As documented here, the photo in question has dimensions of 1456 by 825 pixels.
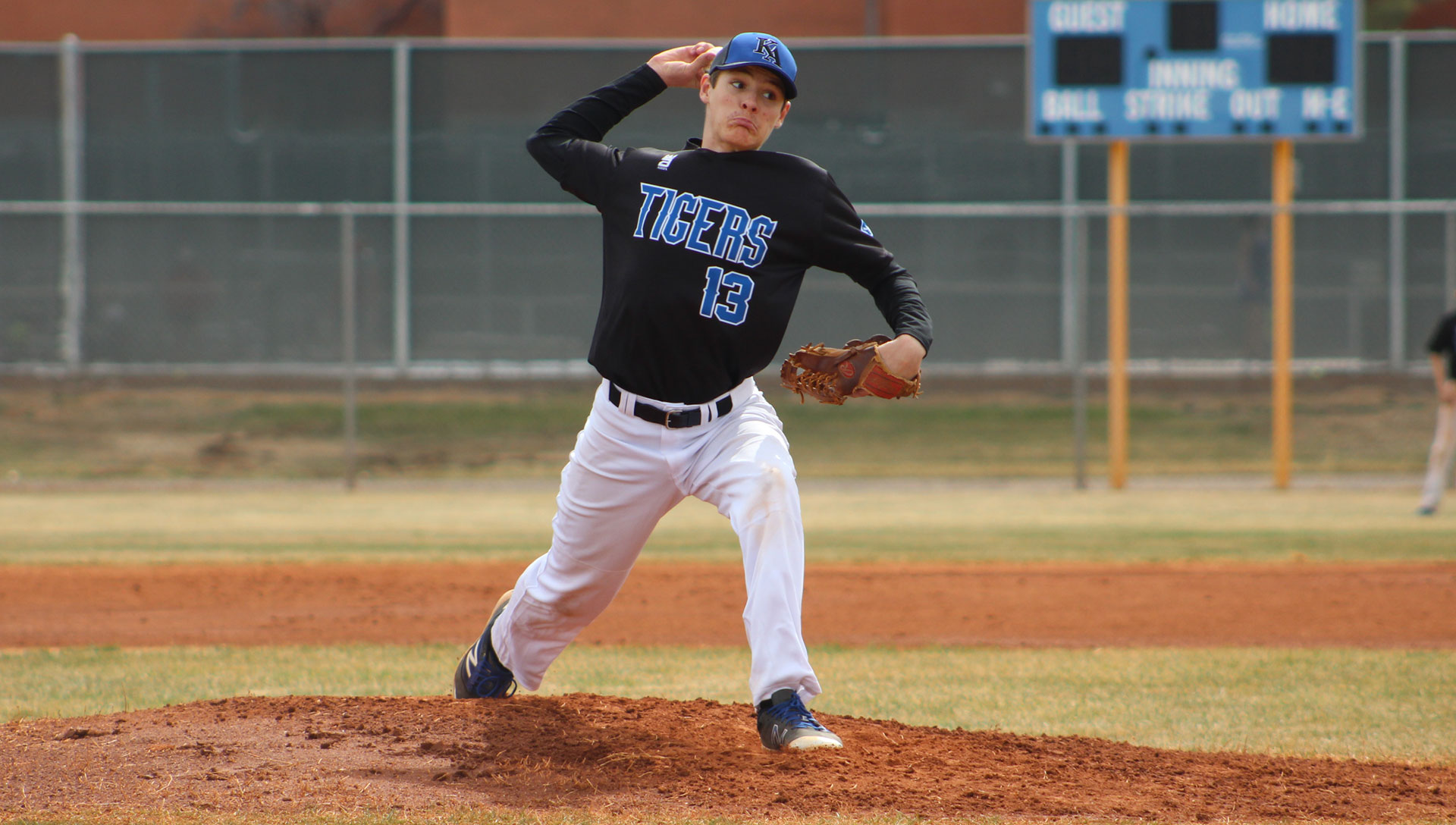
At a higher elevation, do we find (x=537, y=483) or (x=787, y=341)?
(x=787, y=341)

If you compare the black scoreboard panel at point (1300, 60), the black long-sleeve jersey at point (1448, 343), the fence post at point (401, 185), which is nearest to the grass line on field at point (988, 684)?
the black long-sleeve jersey at point (1448, 343)

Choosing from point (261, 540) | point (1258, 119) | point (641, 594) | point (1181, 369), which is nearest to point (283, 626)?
point (641, 594)

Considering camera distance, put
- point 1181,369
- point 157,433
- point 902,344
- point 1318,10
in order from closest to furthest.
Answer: point 902,344 < point 1318,10 < point 157,433 < point 1181,369

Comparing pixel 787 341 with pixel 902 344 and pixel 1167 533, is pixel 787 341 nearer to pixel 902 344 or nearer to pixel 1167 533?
pixel 1167 533

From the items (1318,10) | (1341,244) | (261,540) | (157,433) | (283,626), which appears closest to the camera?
(283,626)

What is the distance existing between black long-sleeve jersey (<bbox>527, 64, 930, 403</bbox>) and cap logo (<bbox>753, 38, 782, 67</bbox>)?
252 mm

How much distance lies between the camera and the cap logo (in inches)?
145

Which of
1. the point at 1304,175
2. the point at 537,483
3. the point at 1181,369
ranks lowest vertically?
the point at 537,483

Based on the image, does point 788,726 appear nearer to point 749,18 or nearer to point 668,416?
point 668,416

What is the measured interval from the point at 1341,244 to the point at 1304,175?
1213 millimetres

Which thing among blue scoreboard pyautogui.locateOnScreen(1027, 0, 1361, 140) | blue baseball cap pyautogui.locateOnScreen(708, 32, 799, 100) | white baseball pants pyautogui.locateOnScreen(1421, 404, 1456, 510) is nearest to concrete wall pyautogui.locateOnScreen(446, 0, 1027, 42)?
blue scoreboard pyautogui.locateOnScreen(1027, 0, 1361, 140)

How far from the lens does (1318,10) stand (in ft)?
37.6

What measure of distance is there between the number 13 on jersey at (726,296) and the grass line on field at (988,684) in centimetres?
158

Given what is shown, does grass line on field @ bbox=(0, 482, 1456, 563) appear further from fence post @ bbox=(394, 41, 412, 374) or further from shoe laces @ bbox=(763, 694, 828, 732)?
fence post @ bbox=(394, 41, 412, 374)
